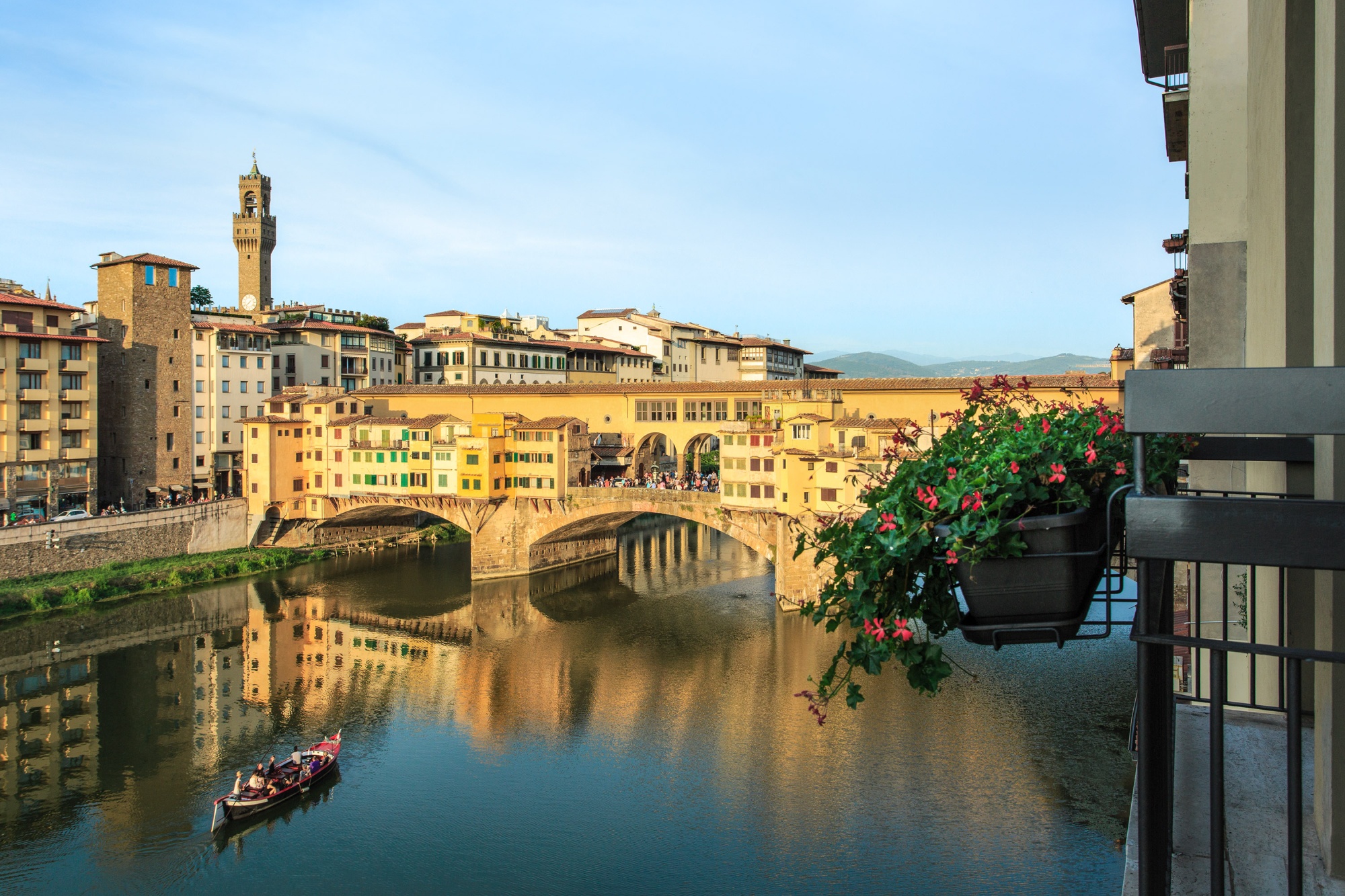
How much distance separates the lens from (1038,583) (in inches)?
137

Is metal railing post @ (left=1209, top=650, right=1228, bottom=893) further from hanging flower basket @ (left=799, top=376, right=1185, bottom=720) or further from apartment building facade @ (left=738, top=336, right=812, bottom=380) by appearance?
apartment building facade @ (left=738, top=336, right=812, bottom=380)

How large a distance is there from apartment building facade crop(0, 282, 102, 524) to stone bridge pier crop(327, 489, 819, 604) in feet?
31.1

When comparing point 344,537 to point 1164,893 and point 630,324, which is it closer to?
point 630,324

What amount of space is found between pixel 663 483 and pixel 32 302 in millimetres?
24768

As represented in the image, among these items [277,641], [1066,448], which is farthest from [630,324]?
[1066,448]

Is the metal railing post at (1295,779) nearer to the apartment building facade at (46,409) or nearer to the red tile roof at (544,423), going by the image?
the red tile roof at (544,423)

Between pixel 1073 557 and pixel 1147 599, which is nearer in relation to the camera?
pixel 1147 599

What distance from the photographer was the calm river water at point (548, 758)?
15.1 metres

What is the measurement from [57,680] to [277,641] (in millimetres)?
5710

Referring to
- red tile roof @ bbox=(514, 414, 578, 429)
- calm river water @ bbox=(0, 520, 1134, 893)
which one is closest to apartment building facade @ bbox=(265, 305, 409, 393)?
red tile roof @ bbox=(514, 414, 578, 429)

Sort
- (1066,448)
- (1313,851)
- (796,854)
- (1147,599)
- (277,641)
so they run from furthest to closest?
1. (277,641)
2. (796,854)
3. (1066,448)
4. (1313,851)
5. (1147,599)

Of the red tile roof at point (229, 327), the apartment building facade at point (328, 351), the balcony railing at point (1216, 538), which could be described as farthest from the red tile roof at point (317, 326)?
the balcony railing at point (1216, 538)

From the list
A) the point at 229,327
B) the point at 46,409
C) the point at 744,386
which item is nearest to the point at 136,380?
the point at 46,409

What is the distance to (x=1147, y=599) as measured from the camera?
258 cm
